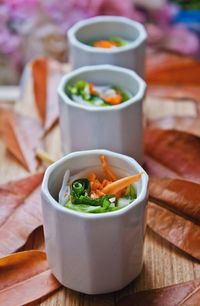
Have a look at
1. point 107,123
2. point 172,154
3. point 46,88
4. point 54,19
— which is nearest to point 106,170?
point 107,123

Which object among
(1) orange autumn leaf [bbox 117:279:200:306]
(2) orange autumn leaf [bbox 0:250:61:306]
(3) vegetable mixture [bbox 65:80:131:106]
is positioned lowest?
(2) orange autumn leaf [bbox 0:250:61:306]

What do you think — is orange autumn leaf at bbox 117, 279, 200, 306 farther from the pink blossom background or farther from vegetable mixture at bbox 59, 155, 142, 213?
the pink blossom background

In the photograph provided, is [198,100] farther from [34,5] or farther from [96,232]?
[96,232]

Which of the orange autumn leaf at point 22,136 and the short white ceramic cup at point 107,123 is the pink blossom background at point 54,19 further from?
the short white ceramic cup at point 107,123

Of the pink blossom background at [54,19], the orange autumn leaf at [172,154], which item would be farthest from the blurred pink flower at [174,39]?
the orange autumn leaf at [172,154]

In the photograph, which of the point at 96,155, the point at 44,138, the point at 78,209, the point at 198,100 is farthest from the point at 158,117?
the point at 78,209

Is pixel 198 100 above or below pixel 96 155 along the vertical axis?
below

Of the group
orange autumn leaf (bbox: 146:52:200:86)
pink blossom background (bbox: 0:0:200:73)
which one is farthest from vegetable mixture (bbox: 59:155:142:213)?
pink blossom background (bbox: 0:0:200:73)
